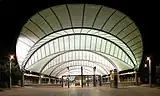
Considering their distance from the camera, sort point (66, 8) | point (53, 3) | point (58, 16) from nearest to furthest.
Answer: point (53, 3)
point (66, 8)
point (58, 16)

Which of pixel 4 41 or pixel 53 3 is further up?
pixel 53 3

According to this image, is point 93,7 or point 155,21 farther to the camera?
point 155,21

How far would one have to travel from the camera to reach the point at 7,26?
45906 millimetres

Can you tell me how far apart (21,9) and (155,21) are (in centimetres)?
2427

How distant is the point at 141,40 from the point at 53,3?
1893 cm

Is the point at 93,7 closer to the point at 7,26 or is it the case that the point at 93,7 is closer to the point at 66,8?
the point at 66,8

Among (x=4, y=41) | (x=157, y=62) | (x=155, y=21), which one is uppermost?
(x=155, y=21)

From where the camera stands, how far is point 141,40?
162ft

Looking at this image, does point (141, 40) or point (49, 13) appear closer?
point (49, 13)

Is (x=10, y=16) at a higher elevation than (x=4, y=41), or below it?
higher

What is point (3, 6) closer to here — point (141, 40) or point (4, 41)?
point (4, 41)

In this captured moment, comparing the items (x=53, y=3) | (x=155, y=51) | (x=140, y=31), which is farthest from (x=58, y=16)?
(x=155, y=51)

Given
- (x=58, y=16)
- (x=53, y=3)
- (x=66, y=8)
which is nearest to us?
(x=53, y=3)

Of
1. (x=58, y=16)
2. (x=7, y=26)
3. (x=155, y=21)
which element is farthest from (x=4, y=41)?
(x=155, y=21)
